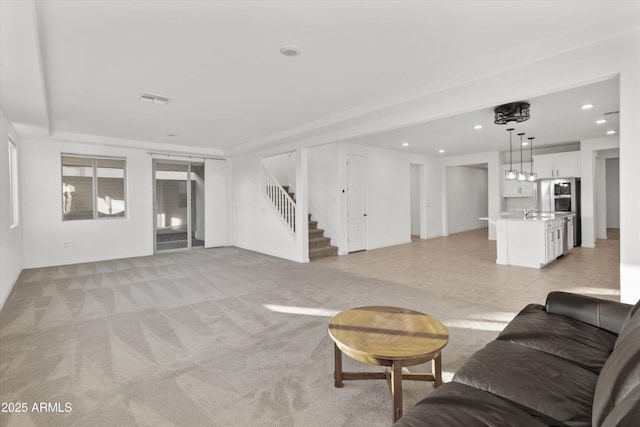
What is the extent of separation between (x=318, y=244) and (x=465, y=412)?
6413 millimetres

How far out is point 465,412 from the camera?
51.4 inches

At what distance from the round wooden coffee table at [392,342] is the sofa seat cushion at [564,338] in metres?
0.46

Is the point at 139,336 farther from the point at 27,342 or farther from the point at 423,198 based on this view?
the point at 423,198

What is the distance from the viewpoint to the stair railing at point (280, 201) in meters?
7.32

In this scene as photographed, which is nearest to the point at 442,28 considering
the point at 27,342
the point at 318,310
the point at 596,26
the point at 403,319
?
the point at 596,26

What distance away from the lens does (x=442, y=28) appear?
107 inches

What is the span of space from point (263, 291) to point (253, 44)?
10.5 ft

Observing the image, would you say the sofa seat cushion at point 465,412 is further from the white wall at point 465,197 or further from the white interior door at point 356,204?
the white wall at point 465,197

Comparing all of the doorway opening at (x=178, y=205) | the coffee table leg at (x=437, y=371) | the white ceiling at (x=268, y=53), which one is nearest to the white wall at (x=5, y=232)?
the white ceiling at (x=268, y=53)

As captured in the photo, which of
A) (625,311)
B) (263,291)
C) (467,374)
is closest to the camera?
(467,374)

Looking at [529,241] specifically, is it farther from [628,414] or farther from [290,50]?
[628,414]

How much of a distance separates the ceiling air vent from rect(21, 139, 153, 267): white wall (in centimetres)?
371

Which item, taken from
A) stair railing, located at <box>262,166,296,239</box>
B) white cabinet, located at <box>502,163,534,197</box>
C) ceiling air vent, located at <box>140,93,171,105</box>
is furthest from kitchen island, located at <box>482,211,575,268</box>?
ceiling air vent, located at <box>140,93,171,105</box>

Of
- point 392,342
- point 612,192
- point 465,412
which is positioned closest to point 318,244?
point 392,342
